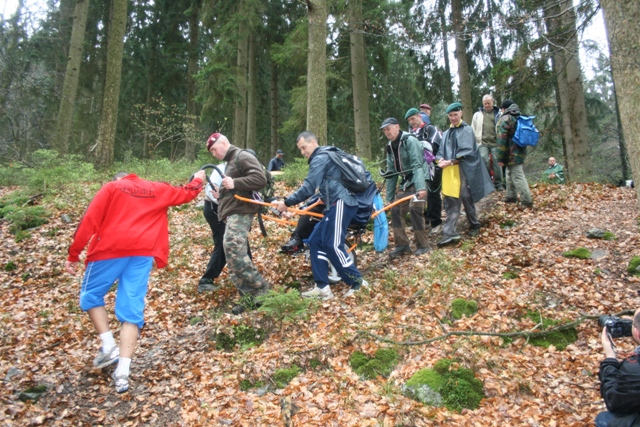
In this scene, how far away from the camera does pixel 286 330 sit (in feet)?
17.8

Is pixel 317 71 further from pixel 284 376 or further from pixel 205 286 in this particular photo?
pixel 284 376

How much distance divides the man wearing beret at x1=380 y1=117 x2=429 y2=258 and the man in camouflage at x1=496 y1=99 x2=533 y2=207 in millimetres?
2213

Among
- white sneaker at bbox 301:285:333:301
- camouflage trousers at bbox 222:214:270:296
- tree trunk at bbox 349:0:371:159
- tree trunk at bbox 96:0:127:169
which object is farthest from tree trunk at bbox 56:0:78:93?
white sneaker at bbox 301:285:333:301

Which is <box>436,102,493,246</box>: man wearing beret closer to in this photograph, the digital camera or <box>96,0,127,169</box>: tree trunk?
the digital camera

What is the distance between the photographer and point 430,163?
7.74 m

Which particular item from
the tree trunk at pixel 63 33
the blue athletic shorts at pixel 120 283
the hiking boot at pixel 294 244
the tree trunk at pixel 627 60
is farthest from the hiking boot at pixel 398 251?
the tree trunk at pixel 63 33

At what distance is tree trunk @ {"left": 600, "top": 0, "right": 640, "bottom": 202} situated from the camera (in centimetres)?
409

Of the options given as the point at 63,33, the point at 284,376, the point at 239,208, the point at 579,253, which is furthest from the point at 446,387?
the point at 63,33

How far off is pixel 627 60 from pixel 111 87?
12616mm

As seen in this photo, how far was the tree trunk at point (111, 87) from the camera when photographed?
12.6 m

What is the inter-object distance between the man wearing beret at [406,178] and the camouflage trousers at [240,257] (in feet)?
8.07

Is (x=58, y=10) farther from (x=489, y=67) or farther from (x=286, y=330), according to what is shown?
(x=286, y=330)

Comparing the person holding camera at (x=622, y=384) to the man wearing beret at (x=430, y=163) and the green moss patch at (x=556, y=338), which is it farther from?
the man wearing beret at (x=430, y=163)

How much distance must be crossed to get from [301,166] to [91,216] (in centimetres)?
790
